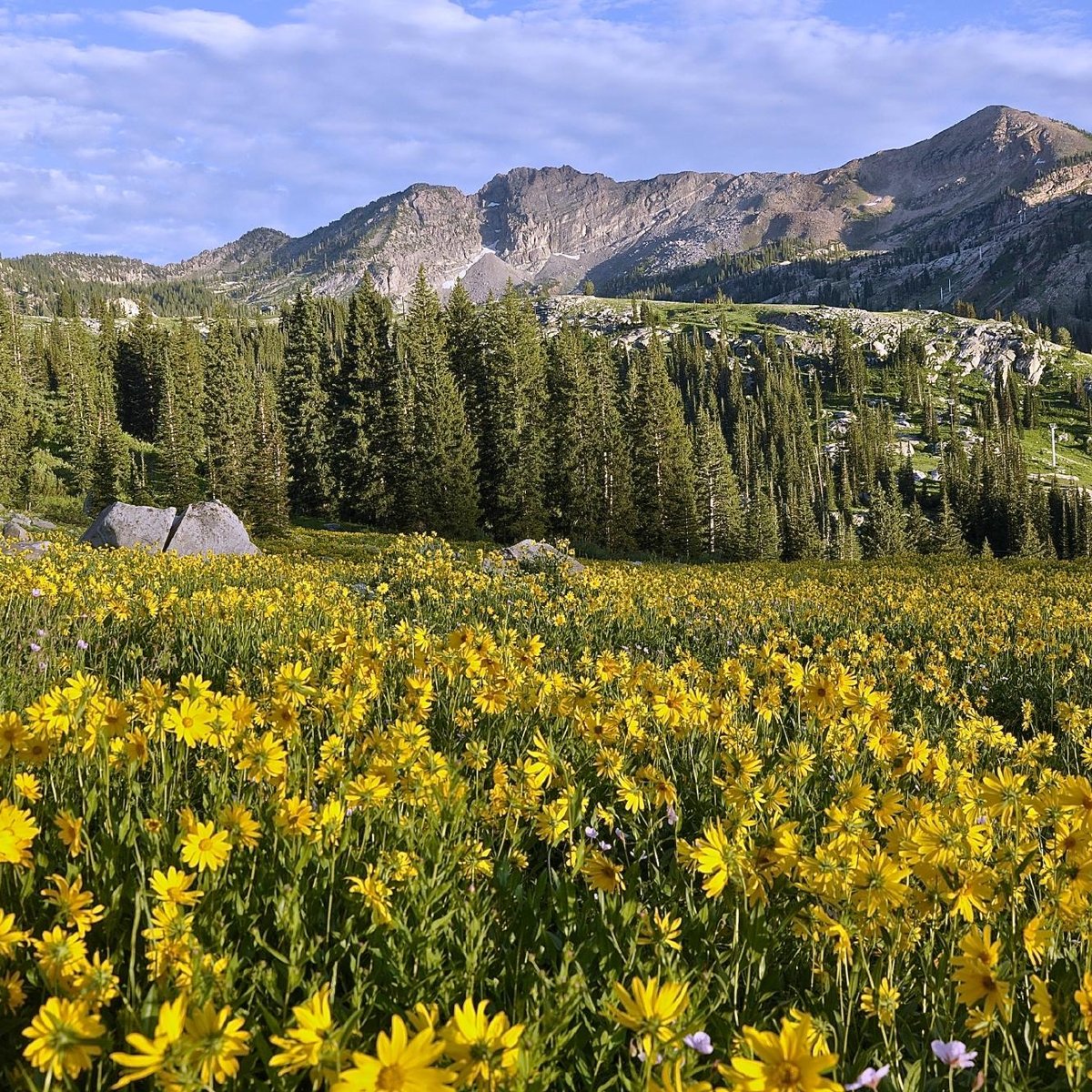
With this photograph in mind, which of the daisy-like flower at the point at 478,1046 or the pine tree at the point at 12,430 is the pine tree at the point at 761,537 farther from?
the daisy-like flower at the point at 478,1046

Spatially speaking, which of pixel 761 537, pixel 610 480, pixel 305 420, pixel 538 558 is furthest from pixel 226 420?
pixel 761 537

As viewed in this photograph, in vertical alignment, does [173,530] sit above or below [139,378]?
below

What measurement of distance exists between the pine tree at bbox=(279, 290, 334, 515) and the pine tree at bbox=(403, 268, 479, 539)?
8148mm

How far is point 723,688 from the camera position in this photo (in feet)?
14.7

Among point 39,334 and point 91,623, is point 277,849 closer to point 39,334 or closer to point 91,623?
point 91,623

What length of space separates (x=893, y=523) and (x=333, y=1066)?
86.7 meters

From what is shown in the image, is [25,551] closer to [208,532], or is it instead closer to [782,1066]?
[782,1066]

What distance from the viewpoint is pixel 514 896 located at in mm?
2268

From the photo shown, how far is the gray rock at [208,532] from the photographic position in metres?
23.7

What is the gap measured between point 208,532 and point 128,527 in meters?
2.39

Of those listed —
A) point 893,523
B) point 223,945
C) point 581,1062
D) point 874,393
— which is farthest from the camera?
point 874,393

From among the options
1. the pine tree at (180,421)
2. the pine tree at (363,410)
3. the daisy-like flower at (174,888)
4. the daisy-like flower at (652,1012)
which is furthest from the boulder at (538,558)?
the pine tree at (180,421)

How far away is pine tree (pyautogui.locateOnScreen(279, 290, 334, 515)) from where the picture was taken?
51.0 metres

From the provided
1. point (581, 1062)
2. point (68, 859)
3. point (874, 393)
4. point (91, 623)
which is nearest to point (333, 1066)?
point (581, 1062)
